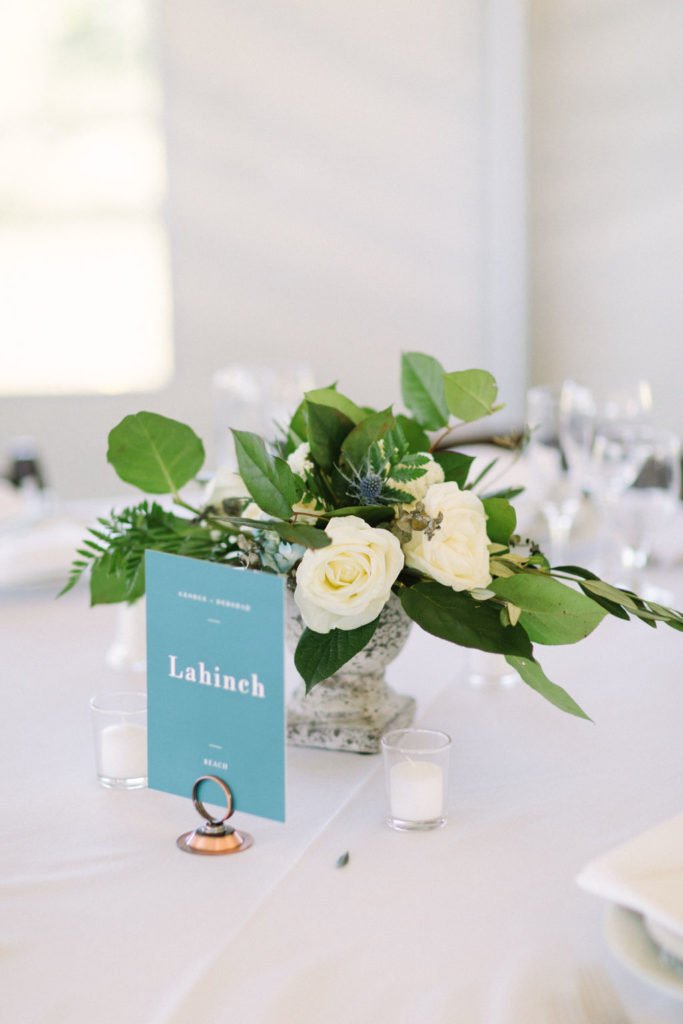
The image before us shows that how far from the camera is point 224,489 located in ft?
2.94

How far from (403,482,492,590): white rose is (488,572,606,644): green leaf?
0.03 m

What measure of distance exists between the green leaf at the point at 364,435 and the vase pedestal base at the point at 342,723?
21 cm

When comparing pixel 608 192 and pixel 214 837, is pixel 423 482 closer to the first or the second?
pixel 214 837

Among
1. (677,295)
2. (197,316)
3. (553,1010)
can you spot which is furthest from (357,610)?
(677,295)

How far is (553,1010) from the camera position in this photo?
1.74ft

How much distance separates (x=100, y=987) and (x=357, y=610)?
28cm

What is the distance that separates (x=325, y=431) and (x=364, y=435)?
4 centimetres

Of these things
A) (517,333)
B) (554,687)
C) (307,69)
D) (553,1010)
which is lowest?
(553,1010)

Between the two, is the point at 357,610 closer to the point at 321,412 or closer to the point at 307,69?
the point at 321,412

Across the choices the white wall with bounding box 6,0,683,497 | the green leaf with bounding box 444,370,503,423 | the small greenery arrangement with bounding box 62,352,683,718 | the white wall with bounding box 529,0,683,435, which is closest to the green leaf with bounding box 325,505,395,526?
the small greenery arrangement with bounding box 62,352,683,718

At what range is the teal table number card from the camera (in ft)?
2.20

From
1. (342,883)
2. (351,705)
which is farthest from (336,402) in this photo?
(342,883)

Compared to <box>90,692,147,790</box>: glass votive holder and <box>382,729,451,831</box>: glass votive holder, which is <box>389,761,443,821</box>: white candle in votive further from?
<box>90,692,147,790</box>: glass votive holder

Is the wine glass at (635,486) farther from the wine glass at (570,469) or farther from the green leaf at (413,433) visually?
the green leaf at (413,433)
